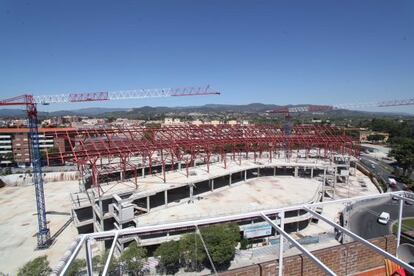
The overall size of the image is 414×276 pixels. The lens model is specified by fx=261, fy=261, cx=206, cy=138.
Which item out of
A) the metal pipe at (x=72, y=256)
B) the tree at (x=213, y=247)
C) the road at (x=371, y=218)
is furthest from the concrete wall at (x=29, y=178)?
the metal pipe at (x=72, y=256)

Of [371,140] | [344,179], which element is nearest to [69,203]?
[344,179]

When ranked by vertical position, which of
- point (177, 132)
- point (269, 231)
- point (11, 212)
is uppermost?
point (177, 132)

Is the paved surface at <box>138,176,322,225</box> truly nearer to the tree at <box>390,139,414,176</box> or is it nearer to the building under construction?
the building under construction

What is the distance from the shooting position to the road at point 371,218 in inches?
932

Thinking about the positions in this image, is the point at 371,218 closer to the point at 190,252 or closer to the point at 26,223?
the point at 190,252

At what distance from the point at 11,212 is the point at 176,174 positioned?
21.1 meters

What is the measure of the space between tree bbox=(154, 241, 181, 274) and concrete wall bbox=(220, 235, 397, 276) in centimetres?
1029

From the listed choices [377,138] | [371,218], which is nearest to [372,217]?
[371,218]

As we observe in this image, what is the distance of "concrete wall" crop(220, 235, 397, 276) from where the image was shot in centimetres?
665

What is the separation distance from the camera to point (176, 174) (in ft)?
101

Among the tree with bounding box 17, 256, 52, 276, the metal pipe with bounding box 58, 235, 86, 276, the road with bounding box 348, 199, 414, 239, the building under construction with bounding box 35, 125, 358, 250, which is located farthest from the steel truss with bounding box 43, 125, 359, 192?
the metal pipe with bounding box 58, 235, 86, 276

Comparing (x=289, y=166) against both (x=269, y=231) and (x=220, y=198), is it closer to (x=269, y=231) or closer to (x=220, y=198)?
(x=220, y=198)

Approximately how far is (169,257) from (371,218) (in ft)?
74.0

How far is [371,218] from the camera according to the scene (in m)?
27.1
